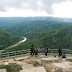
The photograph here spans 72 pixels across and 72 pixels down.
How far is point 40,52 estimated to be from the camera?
518 inches

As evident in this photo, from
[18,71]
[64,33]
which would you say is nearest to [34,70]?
[18,71]

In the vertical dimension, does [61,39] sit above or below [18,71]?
below

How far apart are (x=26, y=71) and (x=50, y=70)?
1.72 m

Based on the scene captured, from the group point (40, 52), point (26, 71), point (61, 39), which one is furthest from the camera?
point (61, 39)

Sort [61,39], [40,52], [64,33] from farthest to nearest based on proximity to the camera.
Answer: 1. [64,33]
2. [61,39]
3. [40,52]

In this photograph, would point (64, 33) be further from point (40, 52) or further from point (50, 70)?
point (50, 70)

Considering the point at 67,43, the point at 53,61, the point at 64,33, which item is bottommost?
the point at 67,43

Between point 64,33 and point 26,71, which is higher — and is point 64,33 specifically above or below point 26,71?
below

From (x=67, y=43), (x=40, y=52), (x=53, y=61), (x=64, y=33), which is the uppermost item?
(x=53, y=61)

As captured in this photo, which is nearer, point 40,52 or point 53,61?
point 53,61

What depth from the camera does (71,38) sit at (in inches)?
2876

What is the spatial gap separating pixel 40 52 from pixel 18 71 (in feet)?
23.5

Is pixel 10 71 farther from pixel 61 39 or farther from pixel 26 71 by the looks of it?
pixel 61 39

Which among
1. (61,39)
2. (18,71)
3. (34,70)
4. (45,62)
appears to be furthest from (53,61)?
(61,39)
